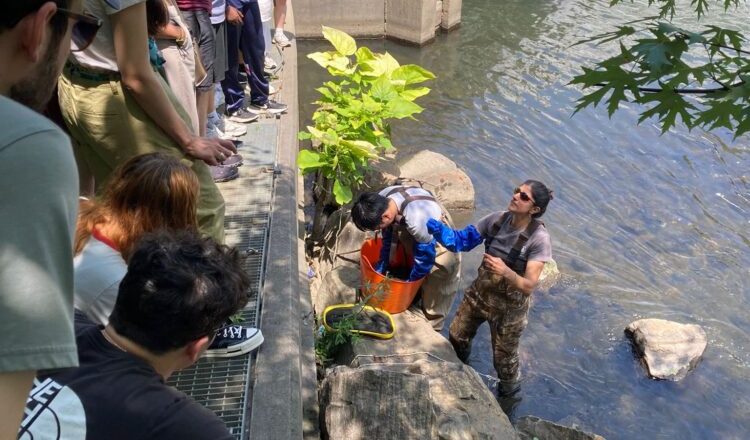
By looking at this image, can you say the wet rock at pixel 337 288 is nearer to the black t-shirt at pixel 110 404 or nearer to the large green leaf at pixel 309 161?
the large green leaf at pixel 309 161

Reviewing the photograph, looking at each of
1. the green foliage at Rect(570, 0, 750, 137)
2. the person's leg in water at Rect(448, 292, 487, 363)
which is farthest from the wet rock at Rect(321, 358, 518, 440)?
the green foliage at Rect(570, 0, 750, 137)

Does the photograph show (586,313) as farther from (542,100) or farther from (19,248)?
(19,248)

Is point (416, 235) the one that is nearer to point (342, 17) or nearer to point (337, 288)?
point (337, 288)

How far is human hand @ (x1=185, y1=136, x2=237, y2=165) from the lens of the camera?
10.1 feet

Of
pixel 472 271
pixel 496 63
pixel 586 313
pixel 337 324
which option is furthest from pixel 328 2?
pixel 337 324

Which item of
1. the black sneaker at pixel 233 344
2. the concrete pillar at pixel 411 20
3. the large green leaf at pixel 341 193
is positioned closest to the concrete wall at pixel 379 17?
the concrete pillar at pixel 411 20

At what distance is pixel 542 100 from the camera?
10.8m

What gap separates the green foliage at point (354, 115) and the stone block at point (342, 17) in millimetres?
6116

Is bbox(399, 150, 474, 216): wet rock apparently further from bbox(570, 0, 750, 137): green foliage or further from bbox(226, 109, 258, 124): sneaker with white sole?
bbox(570, 0, 750, 137): green foliage

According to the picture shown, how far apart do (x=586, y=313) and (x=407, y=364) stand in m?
3.02

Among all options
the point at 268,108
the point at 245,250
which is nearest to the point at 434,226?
the point at 245,250

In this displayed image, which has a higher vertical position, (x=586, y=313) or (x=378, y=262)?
(x=378, y=262)

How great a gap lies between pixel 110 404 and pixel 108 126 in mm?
1698

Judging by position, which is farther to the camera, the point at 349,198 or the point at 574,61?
the point at 574,61
